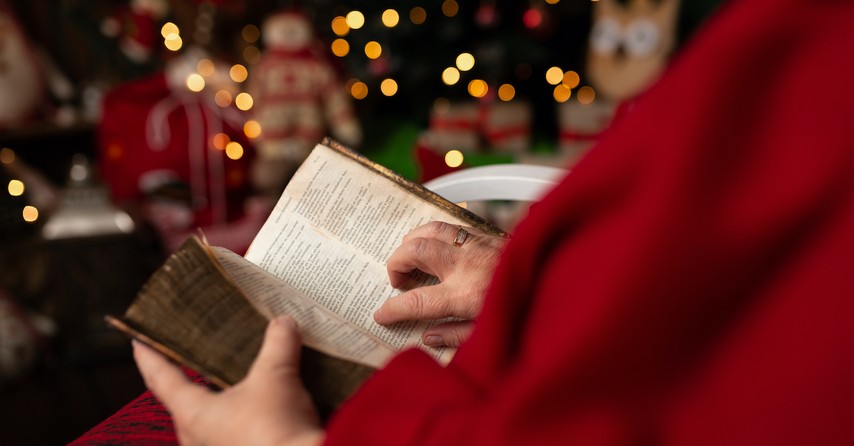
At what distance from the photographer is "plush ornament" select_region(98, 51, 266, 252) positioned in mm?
1869

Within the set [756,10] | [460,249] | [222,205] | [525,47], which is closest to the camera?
[756,10]

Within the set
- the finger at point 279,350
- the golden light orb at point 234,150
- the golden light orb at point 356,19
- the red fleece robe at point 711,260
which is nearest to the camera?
the red fleece robe at point 711,260

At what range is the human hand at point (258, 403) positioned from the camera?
377mm

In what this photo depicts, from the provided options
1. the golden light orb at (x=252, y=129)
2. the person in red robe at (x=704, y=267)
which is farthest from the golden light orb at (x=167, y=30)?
the person in red robe at (x=704, y=267)

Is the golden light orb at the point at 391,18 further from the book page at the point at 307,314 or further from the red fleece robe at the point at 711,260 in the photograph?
the red fleece robe at the point at 711,260

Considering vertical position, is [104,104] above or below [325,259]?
above

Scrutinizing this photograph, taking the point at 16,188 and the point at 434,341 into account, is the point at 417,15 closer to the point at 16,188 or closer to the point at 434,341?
the point at 16,188

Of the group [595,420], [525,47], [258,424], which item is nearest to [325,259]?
[258,424]

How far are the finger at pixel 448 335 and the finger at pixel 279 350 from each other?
0.14m

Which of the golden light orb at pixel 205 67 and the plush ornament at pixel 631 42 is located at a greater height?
the plush ornament at pixel 631 42

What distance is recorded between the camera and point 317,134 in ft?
7.33

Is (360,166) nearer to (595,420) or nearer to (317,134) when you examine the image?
(595,420)

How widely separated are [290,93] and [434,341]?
5.79ft

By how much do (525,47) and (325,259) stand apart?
70.7 inches
